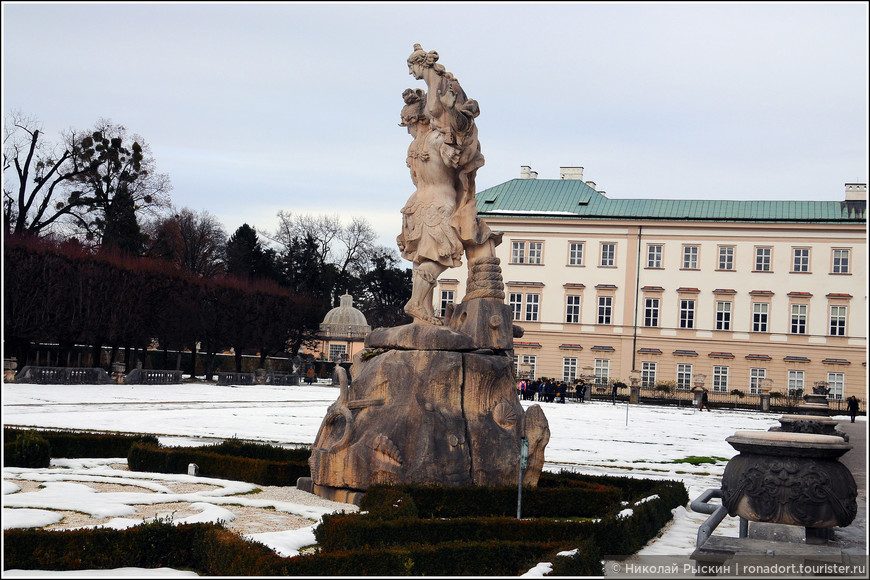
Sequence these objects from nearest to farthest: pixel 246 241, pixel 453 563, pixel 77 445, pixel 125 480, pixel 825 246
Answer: pixel 453 563
pixel 125 480
pixel 77 445
pixel 825 246
pixel 246 241

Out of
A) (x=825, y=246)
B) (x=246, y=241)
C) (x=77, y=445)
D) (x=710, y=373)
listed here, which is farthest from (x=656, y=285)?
(x=77, y=445)

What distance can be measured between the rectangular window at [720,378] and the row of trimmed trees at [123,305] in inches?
1046

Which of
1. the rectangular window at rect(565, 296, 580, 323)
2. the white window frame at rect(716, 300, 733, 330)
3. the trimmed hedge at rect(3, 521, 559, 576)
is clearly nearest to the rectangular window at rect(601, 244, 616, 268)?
the rectangular window at rect(565, 296, 580, 323)

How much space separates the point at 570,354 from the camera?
64062mm

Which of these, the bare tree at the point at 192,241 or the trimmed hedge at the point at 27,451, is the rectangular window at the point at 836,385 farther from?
the trimmed hedge at the point at 27,451

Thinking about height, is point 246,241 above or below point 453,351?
above

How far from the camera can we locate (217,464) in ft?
41.5

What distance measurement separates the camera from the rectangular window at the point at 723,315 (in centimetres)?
6262

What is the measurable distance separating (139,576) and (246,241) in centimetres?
6372

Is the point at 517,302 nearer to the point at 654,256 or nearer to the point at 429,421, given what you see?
the point at 654,256

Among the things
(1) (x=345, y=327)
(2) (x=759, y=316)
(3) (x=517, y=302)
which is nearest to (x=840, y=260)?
(2) (x=759, y=316)

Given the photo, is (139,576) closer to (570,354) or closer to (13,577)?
(13,577)

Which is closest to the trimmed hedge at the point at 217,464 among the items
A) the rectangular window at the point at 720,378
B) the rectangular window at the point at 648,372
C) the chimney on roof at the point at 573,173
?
the rectangular window at the point at 648,372

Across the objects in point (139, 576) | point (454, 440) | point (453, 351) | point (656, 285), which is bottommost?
point (139, 576)
